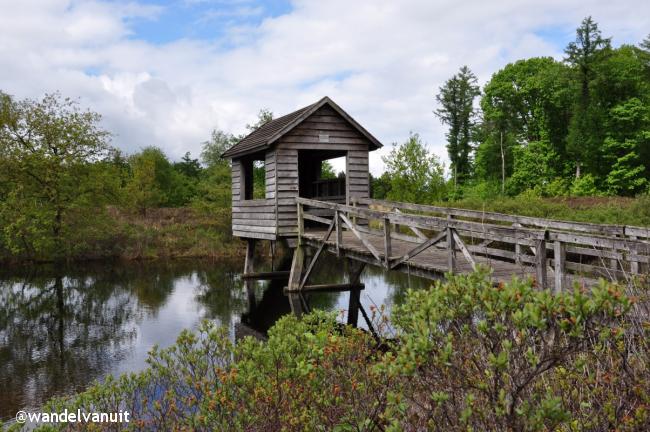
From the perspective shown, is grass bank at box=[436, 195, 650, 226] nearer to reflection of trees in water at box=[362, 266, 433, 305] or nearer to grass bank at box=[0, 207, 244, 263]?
reflection of trees in water at box=[362, 266, 433, 305]

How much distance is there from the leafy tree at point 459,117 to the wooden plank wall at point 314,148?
110 ft

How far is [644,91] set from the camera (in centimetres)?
3709

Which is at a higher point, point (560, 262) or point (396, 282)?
point (560, 262)

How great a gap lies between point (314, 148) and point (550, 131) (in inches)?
1282

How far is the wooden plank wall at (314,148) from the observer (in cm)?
1544

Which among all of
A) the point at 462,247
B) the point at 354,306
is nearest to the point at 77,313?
the point at 354,306

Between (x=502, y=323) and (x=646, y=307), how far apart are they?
131 cm

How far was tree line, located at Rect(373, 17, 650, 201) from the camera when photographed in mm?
34688

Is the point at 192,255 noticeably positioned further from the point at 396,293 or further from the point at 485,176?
the point at 485,176

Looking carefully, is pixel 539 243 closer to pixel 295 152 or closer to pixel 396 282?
pixel 295 152

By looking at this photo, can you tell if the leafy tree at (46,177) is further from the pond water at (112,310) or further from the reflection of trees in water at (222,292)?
the reflection of trees in water at (222,292)

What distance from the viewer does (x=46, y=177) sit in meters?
23.9

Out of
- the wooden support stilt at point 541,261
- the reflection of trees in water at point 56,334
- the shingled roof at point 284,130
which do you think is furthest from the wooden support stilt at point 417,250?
the shingled roof at point 284,130

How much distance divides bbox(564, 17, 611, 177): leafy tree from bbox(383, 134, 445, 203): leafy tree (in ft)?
51.7
